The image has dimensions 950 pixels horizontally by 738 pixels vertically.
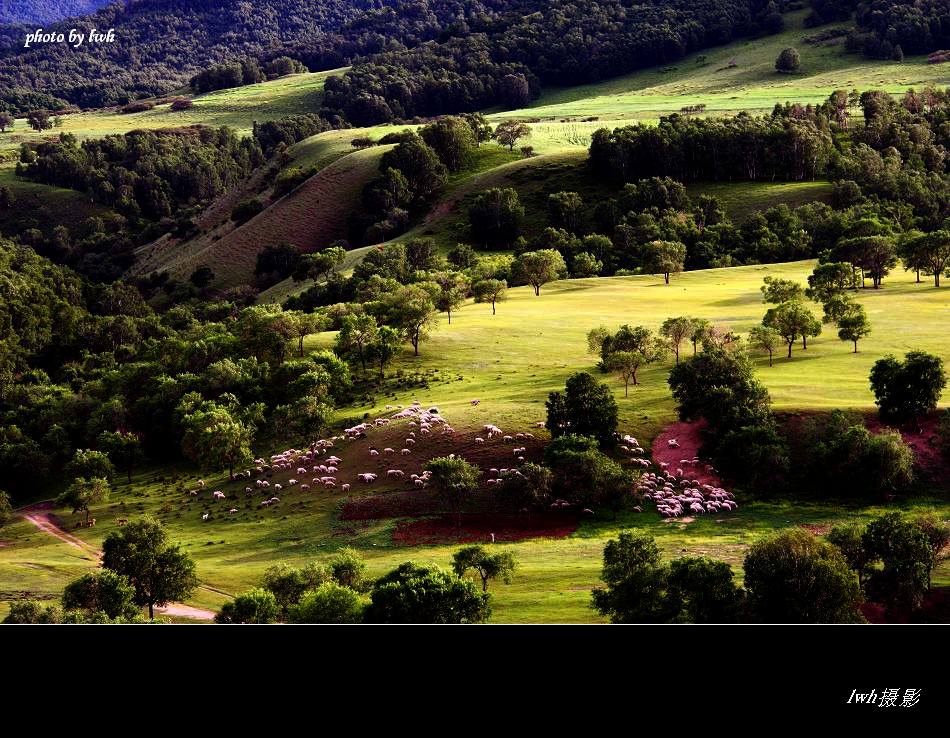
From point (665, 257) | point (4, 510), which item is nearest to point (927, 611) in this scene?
point (4, 510)

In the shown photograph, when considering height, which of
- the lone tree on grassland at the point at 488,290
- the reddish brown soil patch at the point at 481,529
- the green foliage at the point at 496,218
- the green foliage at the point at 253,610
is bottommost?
the reddish brown soil patch at the point at 481,529

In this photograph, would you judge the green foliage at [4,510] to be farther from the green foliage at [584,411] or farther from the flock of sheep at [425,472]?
the green foliage at [584,411]

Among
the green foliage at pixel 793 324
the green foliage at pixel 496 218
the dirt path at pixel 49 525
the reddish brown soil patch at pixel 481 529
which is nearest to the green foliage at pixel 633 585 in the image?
the reddish brown soil patch at pixel 481 529

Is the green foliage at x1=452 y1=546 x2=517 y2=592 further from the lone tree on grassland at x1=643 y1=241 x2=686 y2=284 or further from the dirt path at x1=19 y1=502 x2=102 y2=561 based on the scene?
the lone tree on grassland at x1=643 y1=241 x2=686 y2=284

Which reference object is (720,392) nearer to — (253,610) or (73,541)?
(253,610)

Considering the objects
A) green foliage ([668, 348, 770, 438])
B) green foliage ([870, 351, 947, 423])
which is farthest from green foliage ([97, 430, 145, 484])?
green foliage ([870, 351, 947, 423])
